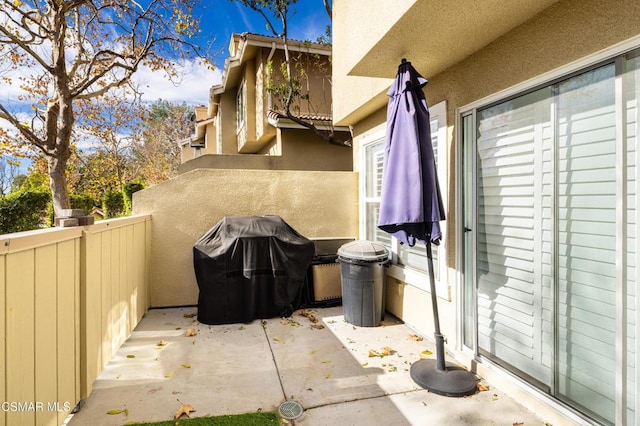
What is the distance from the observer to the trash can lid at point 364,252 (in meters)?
5.39

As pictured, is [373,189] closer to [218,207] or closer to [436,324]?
[218,207]

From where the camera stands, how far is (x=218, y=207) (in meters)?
6.75

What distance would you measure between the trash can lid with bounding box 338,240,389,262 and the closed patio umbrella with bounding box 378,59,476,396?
1492 millimetres

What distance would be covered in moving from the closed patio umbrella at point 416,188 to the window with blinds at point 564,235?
577mm

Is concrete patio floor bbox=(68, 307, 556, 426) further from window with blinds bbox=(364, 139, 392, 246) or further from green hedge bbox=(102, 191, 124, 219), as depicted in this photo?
green hedge bbox=(102, 191, 124, 219)

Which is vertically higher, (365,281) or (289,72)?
(289,72)

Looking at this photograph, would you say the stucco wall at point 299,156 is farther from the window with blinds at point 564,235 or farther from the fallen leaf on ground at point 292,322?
the window with blinds at point 564,235

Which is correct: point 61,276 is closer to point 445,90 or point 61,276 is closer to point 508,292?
point 508,292

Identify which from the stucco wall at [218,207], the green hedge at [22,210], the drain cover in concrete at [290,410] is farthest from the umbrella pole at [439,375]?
the green hedge at [22,210]

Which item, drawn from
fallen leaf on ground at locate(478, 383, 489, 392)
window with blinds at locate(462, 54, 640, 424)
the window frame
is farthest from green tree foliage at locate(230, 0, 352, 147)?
fallen leaf on ground at locate(478, 383, 489, 392)

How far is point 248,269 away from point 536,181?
4.36 metres

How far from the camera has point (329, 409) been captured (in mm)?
3266

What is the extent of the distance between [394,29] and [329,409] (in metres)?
3.83

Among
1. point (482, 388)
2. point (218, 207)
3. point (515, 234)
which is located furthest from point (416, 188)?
point (218, 207)
